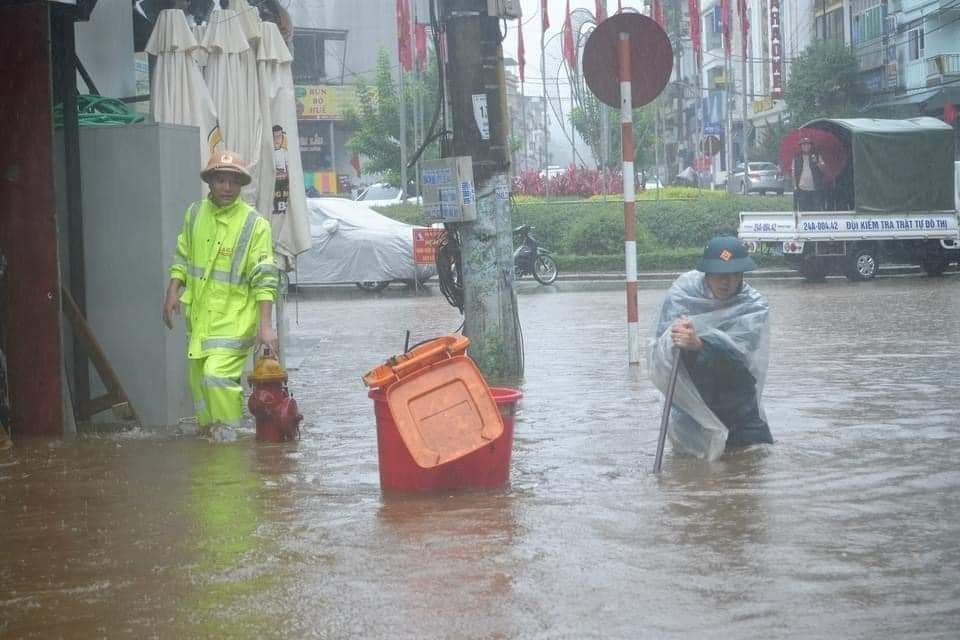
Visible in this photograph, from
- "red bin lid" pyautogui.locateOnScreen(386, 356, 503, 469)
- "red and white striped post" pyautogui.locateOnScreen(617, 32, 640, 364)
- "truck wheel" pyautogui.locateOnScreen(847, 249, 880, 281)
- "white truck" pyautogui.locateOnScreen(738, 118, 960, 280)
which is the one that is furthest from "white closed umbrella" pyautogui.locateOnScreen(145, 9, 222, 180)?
"truck wheel" pyautogui.locateOnScreen(847, 249, 880, 281)

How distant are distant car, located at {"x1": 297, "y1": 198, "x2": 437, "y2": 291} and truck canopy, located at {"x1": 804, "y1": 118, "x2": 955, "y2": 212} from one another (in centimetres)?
792

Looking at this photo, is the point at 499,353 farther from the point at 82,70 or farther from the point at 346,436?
the point at 82,70

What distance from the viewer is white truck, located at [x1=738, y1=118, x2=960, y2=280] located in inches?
1025

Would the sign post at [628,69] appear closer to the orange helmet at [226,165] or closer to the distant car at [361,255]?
the orange helmet at [226,165]

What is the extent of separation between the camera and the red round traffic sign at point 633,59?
39.3 feet

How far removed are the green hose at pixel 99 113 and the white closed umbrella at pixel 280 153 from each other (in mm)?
1000

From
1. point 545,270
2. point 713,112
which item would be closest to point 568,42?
point 545,270

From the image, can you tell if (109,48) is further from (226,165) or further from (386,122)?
(386,122)

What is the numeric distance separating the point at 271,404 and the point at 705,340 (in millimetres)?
2529

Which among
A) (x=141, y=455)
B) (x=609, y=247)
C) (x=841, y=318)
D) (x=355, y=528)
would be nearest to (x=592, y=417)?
(x=141, y=455)

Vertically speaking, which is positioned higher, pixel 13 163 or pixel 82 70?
pixel 82 70

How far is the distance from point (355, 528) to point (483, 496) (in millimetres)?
785

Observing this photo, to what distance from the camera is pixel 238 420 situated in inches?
336

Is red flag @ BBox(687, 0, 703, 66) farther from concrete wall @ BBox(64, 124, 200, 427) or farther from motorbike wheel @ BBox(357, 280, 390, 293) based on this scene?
concrete wall @ BBox(64, 124, 200, 427)
